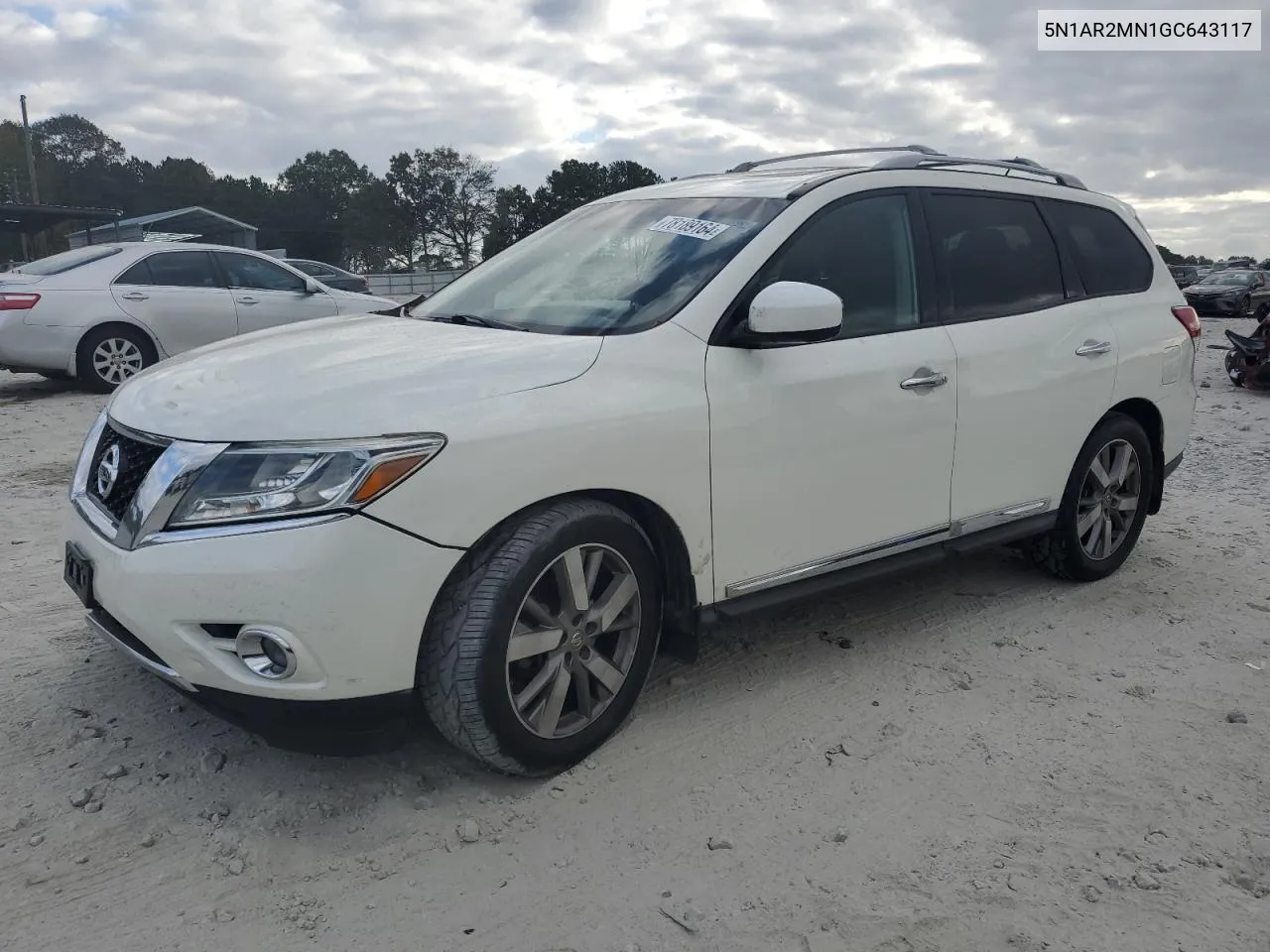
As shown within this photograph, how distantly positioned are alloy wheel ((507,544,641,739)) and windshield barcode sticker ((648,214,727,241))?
119 cm

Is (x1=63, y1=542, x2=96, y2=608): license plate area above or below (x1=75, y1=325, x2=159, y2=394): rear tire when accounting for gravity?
below

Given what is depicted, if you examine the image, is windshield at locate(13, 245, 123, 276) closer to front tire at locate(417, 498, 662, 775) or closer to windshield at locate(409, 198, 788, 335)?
windshield at locate(409, 198, 788, 335)

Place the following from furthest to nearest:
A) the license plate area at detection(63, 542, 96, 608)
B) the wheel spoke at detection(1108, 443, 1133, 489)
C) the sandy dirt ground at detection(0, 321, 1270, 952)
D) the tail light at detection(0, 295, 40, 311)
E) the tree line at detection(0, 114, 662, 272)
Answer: the tree line at detection(0, 114, 662, 272), the tail light at detection(0, 295, 40, 311), the wheel spoke at detection(1108, 443, 1133, 489), the license plate area at detection(63, 542, 96, 608), the sandy dirt ground at detection(0, 321, 1270, 952)

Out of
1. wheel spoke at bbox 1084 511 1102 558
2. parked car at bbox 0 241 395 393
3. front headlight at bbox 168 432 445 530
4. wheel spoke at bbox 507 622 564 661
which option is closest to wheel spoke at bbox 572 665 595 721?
wheel spoke at bbox 507 622 564 661

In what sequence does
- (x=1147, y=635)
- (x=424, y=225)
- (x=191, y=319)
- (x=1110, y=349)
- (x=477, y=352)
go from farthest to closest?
(x=424, y=225) < (x=191, y=319) < (x=1110, y=349) < (x=1147, y=635) < (x=477, y=352)

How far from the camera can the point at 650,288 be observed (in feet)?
10.6

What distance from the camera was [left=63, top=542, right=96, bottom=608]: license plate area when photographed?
2746mm

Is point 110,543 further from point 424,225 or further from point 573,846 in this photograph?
point 424,225

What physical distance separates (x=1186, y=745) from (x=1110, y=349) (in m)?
1.88

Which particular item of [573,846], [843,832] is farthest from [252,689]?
[843,832]

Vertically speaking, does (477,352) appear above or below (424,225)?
below

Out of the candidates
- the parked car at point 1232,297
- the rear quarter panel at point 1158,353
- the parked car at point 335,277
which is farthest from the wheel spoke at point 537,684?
the parked car at point 1232,297

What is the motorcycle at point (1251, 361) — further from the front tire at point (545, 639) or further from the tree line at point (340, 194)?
the tree line at point (340, 194)

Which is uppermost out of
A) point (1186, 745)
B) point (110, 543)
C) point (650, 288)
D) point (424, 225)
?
point (424, 225)
